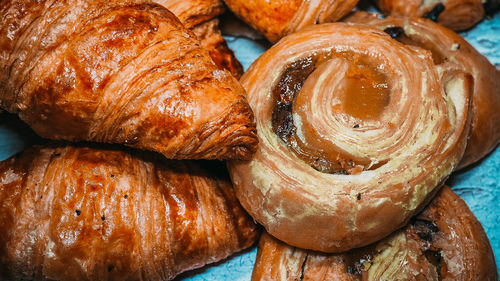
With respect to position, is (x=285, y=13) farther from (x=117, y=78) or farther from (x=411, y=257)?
(x=411, y=257)

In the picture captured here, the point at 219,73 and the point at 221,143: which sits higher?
the point at 219,73

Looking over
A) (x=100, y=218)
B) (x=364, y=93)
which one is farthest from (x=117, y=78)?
(x=364, y=93)

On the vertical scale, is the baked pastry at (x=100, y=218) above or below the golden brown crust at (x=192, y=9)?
below

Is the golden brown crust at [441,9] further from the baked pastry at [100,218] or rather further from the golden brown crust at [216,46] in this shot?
the baked pastry at [100,218]

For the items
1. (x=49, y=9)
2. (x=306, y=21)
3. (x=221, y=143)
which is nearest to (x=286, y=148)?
(x=221, y=143)

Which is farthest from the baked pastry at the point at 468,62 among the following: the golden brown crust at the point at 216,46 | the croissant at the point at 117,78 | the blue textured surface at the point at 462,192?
the croissant at the point at 117,78

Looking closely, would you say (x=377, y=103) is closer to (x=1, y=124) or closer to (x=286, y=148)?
(x=286, y=148)
